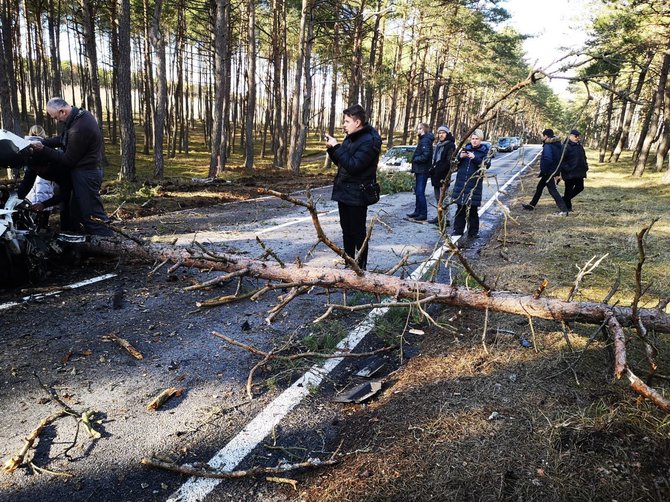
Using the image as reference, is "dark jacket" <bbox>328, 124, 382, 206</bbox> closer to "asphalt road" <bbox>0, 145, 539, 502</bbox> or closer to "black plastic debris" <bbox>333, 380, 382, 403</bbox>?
"asphalt road" <bbox>0, 145, 539, 502</bbox>

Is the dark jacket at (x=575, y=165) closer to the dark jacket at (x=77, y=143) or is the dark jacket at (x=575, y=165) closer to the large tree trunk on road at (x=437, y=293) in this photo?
the large tree trunk on road at (x=437, y=293)

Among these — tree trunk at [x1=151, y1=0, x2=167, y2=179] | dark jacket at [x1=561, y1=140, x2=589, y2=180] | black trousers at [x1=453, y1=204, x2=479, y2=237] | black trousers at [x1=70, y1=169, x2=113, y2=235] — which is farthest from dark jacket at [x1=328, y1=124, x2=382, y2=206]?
tree trunk at [x1=151, y1=0, x2=167, y2=179]

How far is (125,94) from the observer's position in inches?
560

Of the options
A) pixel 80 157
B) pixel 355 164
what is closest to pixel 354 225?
pixel 355 164

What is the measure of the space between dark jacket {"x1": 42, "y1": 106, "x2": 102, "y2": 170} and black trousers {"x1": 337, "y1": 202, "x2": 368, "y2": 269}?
3.67 m

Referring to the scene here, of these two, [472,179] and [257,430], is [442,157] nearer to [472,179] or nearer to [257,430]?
[472,179]

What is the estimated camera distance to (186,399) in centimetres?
325

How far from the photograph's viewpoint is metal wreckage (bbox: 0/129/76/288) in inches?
196

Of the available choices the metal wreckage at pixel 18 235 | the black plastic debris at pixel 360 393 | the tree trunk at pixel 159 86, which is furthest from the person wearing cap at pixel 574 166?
the tree trunk at pixel 159 86

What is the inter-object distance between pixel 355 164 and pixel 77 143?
3.91 m

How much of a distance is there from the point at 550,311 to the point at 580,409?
853 mm

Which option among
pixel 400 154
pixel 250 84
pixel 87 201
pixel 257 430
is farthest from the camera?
pixel 250 84

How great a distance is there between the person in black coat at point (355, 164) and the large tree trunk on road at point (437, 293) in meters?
1.02

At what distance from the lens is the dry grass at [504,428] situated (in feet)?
7.65
